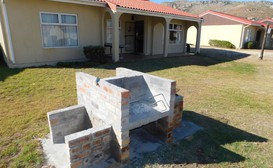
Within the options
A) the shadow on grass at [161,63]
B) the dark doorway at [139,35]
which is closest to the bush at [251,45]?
the shadow on grass at [161,63]

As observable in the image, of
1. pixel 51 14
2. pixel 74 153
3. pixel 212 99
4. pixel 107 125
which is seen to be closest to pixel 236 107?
pixel 212 99

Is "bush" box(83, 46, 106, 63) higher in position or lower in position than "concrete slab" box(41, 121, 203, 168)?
higher

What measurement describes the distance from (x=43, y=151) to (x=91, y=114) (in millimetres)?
912

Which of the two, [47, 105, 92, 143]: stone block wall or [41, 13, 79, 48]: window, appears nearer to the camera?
[47, 105, 92, 143]: stone block wall

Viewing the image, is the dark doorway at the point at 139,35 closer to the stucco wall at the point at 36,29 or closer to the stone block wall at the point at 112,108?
the stucco wall at the point at 36,29

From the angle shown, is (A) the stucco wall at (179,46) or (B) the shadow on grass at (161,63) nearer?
(B) the shadow on grass at (161,63)

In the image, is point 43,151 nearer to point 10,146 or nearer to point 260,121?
point 10,146

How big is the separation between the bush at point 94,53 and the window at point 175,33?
23.2 feet

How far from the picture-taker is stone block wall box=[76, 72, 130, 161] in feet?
7.99

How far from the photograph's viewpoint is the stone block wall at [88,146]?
2363 mm

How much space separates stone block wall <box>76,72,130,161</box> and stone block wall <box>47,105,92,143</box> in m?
0.26

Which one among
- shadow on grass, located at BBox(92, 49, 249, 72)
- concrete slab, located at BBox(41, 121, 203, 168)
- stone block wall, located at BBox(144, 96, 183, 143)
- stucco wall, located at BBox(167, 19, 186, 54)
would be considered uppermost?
stucco wall, located at BBox(167, 19, 186, 54)

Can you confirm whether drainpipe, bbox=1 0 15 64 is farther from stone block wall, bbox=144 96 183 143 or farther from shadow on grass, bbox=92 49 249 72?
stone block wall, bbox=144 96 183 143

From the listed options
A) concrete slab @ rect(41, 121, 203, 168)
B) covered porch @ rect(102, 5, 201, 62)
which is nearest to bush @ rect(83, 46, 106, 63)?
covered porch @ rect(102, 5, 201, 62)
